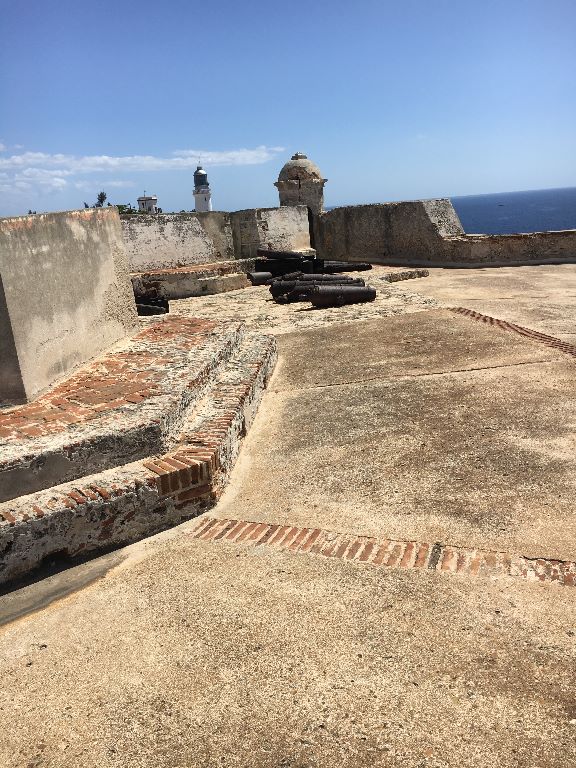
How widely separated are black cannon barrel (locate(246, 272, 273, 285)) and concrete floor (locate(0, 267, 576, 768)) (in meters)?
9.80

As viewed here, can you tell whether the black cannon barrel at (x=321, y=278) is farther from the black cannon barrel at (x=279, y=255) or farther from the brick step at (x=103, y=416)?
the brick step at (x=103, y=416)

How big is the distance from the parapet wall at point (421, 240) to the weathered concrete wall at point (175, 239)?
3.58m

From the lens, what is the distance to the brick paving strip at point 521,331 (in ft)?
21.0

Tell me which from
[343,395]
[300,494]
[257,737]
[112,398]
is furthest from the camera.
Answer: [343,395]

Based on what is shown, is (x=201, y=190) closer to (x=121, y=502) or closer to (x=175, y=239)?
(x=175, y=239)

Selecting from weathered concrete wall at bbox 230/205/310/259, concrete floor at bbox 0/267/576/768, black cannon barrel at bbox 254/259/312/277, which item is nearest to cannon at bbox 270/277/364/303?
black cannon barrel at bbox 254/259/312/277

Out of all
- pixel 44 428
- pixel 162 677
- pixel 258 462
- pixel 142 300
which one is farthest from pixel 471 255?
pixel 162 677

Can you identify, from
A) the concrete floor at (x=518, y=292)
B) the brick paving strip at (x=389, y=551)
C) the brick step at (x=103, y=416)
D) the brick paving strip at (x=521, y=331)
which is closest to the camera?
the brick paving strip at (x=389, y=551)

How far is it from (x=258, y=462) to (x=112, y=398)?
1188 mm

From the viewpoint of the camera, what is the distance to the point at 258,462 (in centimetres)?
440

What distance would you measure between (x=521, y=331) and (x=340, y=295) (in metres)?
3.92

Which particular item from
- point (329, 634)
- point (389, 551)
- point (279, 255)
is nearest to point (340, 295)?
point (279, 255)

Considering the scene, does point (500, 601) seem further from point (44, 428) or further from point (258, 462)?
point (44, 428)

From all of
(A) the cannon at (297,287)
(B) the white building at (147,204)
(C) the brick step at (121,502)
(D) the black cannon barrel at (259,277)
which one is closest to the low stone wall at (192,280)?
(D) the black cannon barrel at (259,277)
